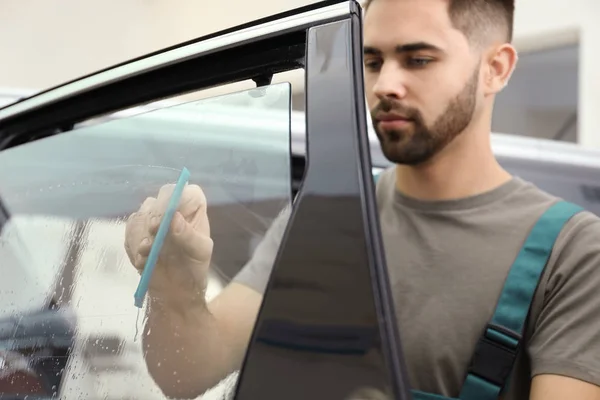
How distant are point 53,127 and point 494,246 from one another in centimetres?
79

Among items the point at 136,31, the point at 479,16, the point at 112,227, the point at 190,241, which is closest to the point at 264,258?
the point at 190,241

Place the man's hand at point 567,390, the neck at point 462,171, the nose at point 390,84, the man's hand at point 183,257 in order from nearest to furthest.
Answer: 1. the man's hand at point 183,257
2. the man's hand at point 567,390
3. the nose at point 390,84
4. the neck at point 462,171

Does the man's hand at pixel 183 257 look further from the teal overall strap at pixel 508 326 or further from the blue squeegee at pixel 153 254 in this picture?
the teal overall strap at pixel 508 326

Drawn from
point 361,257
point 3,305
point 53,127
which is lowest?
point 3,305

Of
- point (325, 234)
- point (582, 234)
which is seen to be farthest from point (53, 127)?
point (582, 234)

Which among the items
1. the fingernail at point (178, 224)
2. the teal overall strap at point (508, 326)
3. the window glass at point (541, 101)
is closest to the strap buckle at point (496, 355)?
the teal overall strap at point (508, 326)

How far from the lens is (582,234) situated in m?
1.06

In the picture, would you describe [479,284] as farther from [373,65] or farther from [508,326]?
[373,65]

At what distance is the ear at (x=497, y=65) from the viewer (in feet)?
3.96

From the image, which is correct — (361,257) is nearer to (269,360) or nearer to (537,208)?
(269,360)

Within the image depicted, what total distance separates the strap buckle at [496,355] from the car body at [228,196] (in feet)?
1.16

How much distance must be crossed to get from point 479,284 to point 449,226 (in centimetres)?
13

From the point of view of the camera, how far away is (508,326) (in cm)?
103

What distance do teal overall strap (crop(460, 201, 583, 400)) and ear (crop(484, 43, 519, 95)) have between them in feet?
0.96
